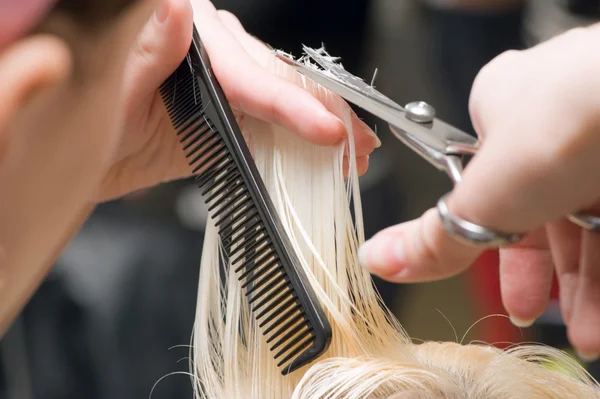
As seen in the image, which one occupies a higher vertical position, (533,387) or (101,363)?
(533,387)

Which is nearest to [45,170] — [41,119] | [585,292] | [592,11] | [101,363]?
[41,119]

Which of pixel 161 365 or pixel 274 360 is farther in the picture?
pixel 161 365

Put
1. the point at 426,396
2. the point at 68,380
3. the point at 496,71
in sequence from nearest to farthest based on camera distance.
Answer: the point at 496,71 < the point at 426,396 < the point at 68,380

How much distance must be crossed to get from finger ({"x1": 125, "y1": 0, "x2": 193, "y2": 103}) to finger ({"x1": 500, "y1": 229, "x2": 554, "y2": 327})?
1.27ft

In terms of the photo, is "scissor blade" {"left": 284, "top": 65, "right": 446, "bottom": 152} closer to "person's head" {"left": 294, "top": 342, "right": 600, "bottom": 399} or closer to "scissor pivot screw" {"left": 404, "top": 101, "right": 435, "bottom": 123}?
"scissor pivot screw" {"left": 404, "top": 101, "right": 435, "bottom": 123}

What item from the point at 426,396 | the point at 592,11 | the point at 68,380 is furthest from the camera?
the point at 592,11

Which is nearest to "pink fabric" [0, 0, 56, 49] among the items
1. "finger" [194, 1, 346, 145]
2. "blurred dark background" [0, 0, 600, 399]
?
"finger" [194, 1, 346, 145]

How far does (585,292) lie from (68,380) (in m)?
1.15

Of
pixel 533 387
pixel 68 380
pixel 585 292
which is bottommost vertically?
pixel 68 380

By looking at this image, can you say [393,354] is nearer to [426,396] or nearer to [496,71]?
[426,396]

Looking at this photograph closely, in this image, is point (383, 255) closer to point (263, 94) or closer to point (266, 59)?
point (263, 94)

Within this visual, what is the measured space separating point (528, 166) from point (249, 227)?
0.35 m

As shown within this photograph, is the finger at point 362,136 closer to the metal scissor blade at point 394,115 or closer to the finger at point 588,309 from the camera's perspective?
the metal scissor blade at point 394,115

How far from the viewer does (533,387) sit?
0.71m
